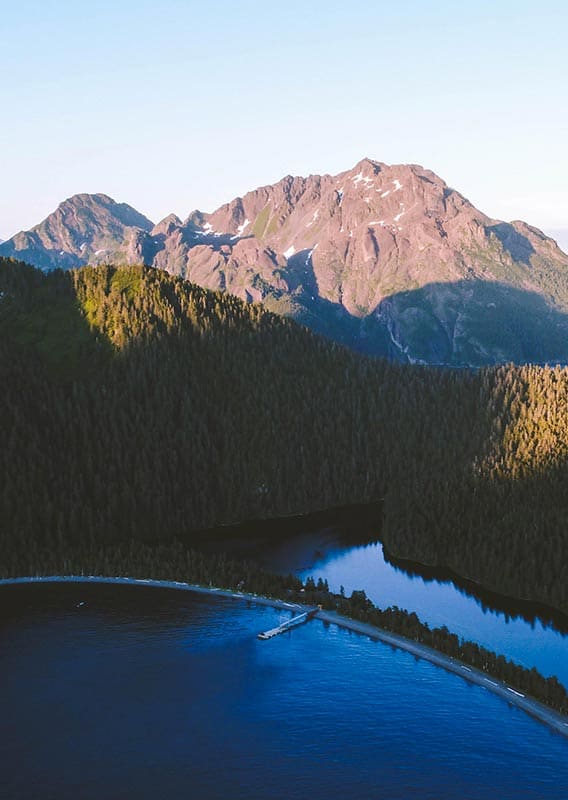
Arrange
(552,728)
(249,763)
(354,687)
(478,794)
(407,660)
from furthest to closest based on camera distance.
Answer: (407,660), (354,687), (552,728), (249,763), (478,794)

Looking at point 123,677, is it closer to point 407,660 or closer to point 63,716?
point 63,716

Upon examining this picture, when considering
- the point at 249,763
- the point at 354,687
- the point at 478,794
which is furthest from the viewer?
the point at 354,687

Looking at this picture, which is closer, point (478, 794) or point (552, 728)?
point (478, 794)

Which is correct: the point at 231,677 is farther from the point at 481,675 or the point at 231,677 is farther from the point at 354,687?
the point at 481,675

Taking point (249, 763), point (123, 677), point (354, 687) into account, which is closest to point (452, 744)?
point (354, 687)

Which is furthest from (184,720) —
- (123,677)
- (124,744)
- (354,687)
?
(354,687)

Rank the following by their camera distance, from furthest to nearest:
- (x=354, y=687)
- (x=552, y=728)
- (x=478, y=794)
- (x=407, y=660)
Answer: (x=407, y=660) → (x=354, y=687) → (x=552, y=728) → (x=478, y=794)
